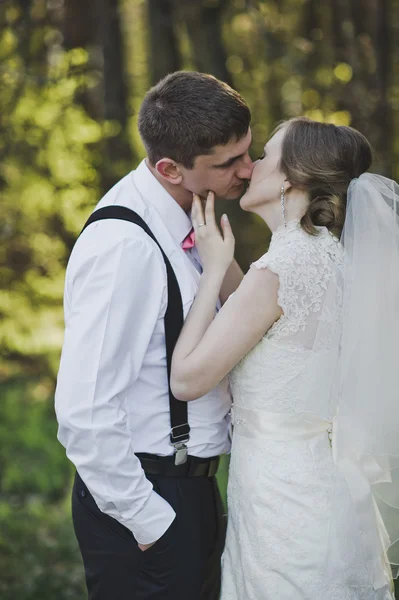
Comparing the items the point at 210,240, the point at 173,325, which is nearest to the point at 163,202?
the point at 210,240

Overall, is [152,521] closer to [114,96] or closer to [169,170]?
[169,170]

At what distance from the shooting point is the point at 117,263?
2383 millimetres

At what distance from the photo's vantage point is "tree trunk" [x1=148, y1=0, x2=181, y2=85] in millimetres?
6371

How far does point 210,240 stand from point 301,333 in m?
0.48

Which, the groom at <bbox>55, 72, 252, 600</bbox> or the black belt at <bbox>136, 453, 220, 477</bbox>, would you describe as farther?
the black belt at <bbox>136, 453, 220, 477</bbox>

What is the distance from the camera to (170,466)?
8.45 feet

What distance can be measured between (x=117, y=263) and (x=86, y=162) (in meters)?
4.42

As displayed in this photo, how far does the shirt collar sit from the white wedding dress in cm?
37

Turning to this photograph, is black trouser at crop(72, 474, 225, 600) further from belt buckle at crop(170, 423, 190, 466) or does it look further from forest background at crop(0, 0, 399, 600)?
forest background at crop(0, 0, 399, 600)

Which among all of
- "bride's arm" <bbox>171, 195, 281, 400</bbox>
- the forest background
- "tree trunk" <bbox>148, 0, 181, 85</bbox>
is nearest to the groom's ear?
"bride's arm" <bbox>171, 195, 281, 400</bbox>

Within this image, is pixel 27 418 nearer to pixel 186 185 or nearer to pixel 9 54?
pixel 9 54

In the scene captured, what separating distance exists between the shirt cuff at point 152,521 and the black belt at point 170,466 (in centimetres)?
9

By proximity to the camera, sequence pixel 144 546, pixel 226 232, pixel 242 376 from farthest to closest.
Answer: pixel 226 232
pixel 242 376
pixel 144 546

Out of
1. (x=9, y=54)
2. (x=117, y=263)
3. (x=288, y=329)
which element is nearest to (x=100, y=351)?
(x=117, y=263)
